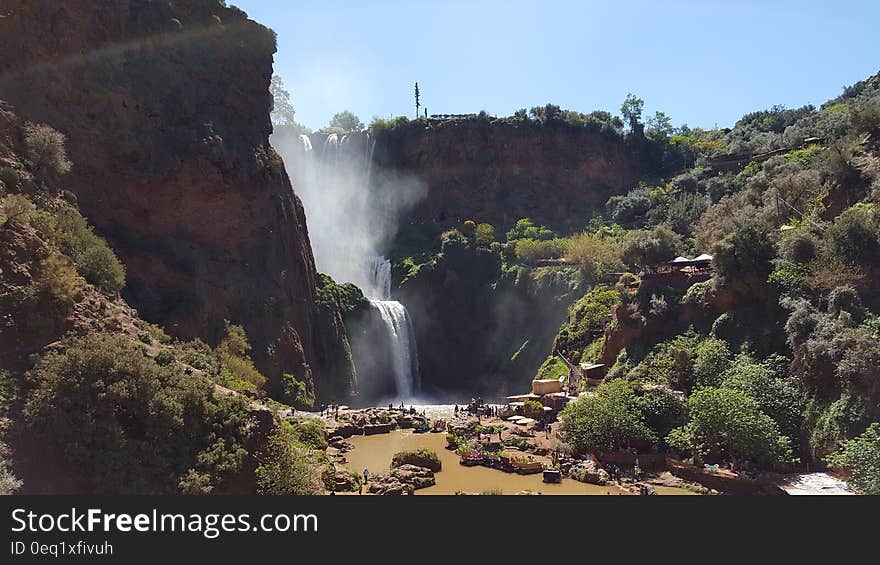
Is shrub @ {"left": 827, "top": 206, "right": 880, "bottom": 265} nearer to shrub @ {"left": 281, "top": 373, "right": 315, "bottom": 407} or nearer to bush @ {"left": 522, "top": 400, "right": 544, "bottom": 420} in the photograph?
bush @ {"left": 522, "top": 400, "right": 544, "bottom": 420}

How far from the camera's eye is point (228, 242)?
118 feet

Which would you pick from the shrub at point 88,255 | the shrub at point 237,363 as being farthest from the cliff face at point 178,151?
the shrub at point 88,255

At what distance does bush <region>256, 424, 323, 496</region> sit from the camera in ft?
57.0

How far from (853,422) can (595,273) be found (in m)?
31.9

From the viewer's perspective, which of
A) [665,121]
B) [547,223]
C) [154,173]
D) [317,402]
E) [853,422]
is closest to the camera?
[853,422]

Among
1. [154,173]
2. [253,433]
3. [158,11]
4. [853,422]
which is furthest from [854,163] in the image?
[158,11]

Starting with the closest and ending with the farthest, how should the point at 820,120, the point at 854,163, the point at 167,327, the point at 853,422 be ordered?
the point at 853,422 < the point at 167,327 < the point at 854,163 < the point at 820,120

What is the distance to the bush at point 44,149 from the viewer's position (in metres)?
23.9

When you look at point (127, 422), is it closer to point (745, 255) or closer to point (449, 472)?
point (449, 472)

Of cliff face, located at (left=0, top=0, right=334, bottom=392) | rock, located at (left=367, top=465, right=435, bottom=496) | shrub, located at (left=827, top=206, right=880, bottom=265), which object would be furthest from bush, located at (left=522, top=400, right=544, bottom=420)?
shrub, located at (left=827, top=206, right=880, bottom=265)

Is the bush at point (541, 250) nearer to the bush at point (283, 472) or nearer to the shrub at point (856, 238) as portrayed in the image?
the shrub at point (856, 238)

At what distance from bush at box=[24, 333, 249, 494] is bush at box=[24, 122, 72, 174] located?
1028cm

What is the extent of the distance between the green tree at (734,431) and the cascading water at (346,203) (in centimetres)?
4455

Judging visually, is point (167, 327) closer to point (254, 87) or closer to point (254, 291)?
point (254, 291)
